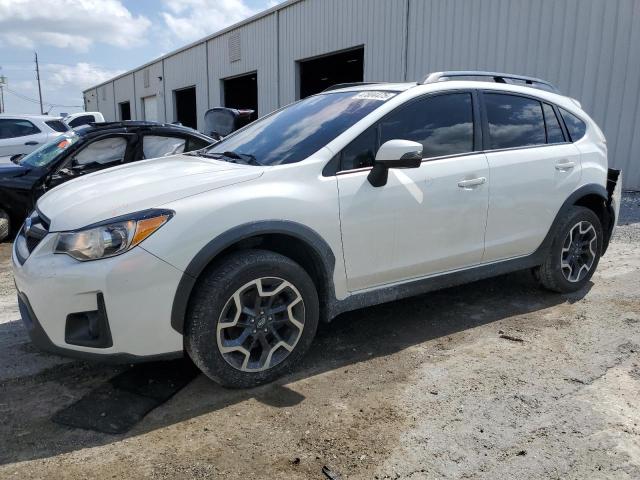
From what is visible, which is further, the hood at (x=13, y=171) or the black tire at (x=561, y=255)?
the hood at (x=13, y=171)

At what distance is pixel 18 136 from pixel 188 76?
1576 cm

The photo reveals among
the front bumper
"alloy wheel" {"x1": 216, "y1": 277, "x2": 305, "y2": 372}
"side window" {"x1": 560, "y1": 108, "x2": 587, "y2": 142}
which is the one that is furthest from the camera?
"side window" {"x1": 560, "y1": 108, "x2": 587, "y2": 142}

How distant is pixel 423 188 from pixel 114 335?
2009 millimetres

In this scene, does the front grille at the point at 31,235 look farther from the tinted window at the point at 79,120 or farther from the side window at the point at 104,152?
the tinted window at the point at 79,120

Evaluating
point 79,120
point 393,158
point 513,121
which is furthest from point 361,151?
point 79,120

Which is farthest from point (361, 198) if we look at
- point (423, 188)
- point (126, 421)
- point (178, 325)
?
point (126, 421)

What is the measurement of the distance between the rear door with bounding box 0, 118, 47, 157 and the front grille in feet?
27.9

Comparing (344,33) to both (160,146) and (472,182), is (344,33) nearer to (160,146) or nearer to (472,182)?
(160,146)

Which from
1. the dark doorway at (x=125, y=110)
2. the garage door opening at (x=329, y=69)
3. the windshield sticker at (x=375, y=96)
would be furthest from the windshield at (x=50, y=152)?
the dark doorway at (x=125, y=110)

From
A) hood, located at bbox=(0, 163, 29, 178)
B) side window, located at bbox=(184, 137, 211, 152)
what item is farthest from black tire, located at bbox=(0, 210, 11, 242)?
side window, located at bbox=(184, 137, 211, 152)

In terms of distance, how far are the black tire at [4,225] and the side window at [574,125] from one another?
6.34 metres

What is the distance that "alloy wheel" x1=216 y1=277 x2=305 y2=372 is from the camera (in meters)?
2.86

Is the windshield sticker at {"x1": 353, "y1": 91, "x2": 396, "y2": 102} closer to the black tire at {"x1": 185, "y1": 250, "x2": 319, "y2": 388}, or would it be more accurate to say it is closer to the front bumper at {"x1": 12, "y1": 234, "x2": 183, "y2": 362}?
the black tire at {"x1": 185, "y1": 250, "x2": 319, "y2": 388}

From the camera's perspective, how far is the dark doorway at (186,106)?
2802cm
